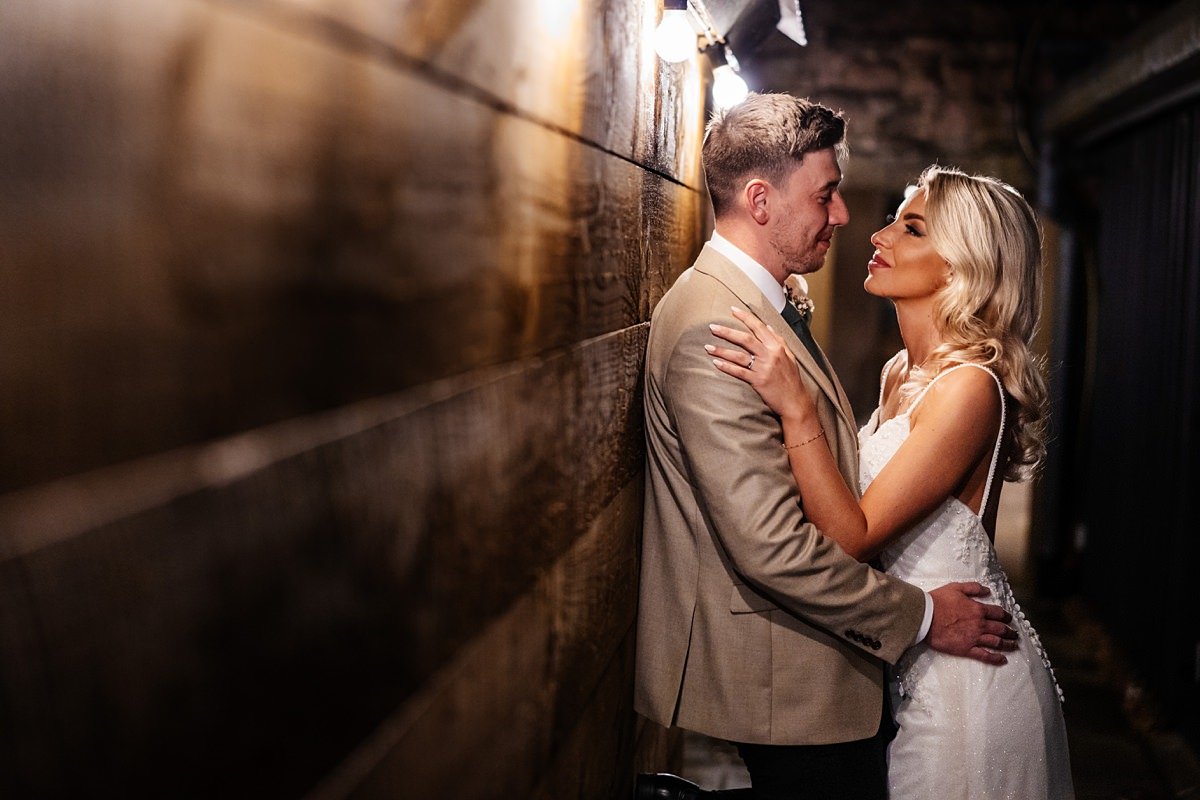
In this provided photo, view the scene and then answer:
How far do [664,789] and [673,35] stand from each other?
62.0 inches

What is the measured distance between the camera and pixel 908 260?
243 cm

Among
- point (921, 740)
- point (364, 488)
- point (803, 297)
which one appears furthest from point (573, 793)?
point (803, 297)

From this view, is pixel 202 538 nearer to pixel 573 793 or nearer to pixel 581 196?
pixel 581 196

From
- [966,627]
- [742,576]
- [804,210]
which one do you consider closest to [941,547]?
[966,627]

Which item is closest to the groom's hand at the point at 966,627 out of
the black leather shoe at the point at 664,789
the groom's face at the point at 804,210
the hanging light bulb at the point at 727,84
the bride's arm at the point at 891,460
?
the bride's arm at the point at 891,460

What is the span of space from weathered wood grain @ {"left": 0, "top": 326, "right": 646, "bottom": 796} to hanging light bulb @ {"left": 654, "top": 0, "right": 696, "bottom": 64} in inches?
44.0

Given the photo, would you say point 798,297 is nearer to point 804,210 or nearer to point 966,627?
point 804,210

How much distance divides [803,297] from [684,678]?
145 cm

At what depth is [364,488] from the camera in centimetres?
85

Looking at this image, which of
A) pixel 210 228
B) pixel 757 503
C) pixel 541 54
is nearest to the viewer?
Result: pixel 210 228

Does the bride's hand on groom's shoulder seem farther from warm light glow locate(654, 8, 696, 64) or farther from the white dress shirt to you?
warm light glow locate(654, 8, 696, 64)

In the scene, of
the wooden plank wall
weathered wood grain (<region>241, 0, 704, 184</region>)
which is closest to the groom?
weathered wood grain (<region>241, 0, 704, 184</region>)

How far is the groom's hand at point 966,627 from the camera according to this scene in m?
2.12

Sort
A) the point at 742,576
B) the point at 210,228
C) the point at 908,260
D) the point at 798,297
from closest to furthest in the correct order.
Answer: the point at 210,228 < the point at 742,576 < the point at 908,260 < the point at 798,297
